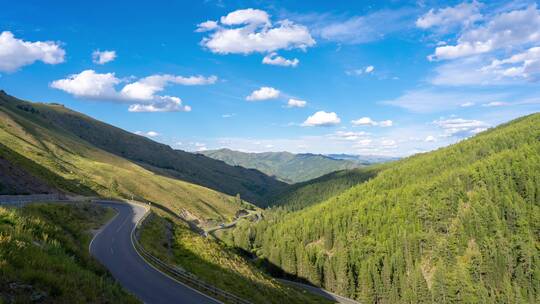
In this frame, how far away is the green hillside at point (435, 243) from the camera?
131125 millimetres

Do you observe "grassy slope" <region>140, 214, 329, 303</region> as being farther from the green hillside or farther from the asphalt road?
the green hillside

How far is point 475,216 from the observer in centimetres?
16212

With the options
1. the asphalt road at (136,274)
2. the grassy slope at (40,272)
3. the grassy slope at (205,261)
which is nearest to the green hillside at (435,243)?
the grassy slope at (205,261)

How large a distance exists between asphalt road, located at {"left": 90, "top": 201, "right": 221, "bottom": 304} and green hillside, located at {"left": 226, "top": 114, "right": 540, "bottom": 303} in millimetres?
112036

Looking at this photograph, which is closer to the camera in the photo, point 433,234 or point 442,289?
point 442,289

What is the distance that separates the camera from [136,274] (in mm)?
33750

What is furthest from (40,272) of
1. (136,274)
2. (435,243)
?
(435,243)

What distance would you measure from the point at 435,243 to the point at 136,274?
16073cm

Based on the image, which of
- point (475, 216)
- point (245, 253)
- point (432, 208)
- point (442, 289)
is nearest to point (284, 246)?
point (245, 253)

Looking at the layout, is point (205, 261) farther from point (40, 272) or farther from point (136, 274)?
point (40, 272)

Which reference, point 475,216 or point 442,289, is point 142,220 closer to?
point 442,289

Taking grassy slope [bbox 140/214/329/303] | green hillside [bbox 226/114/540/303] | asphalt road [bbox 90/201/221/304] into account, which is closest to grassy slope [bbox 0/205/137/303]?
→ asphalt road [bbox 90/201/221/304]

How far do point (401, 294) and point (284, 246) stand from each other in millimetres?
54629

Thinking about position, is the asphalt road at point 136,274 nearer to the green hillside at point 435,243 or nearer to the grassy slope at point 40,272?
the grassy slope at point 40,272
